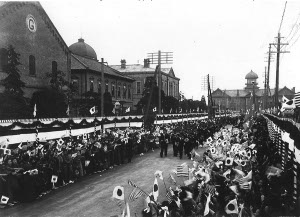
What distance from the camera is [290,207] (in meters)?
9.30

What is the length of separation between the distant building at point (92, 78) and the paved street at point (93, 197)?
24.8 metres

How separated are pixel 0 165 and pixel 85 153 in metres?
5.24

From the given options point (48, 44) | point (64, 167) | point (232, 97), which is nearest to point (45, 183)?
point (64, 167)

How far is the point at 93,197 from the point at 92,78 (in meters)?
38.5

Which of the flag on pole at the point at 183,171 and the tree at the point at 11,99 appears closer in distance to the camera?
the flag on pole at the point at 183,171

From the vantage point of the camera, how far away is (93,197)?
13148mm

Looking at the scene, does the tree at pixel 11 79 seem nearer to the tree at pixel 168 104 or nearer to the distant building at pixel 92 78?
the distant building at pixel 92 78

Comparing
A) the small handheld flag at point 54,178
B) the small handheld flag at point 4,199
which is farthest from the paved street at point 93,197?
the small handheld flag at point 54,178

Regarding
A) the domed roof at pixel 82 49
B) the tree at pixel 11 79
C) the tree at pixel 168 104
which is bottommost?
the tree at pixel 168 104

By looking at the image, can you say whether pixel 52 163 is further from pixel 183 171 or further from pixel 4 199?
pixel 183 171

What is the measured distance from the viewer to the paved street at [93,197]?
11.4 meters

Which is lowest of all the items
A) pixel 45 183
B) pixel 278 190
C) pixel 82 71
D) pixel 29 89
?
pixel 45 183

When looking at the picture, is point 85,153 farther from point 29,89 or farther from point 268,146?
point 29,89

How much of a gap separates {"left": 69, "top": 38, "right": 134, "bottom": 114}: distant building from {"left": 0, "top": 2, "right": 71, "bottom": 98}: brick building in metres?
5.75
